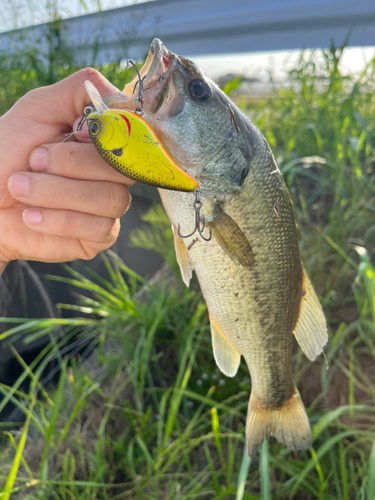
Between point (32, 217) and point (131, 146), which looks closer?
point (131, 146)

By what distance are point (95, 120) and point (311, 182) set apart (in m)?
2.00

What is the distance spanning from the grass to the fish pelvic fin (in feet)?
0.65

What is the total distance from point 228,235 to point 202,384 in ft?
3.84

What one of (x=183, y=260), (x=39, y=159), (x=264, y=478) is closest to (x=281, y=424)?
(x=264, y=478)

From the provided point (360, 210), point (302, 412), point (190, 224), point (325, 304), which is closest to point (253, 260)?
point (190, 224)

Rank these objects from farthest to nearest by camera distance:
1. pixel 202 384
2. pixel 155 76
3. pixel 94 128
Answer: pixel 202 384 < pixel 155 76 < pixel 94 128

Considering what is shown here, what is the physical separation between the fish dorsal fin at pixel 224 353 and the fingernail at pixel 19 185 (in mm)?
619

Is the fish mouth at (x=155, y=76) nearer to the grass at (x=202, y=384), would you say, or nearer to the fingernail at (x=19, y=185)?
the fingernail at (x=19, y=185)

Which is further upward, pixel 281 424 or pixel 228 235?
pixel 228 235

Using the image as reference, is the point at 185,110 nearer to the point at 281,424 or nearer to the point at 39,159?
the point at 39,159

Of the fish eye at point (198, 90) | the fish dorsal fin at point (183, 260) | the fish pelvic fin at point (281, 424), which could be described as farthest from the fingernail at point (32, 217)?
the fish pelvic fin at point (281, 424)

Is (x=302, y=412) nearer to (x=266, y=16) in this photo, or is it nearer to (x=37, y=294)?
(x=37, y=294)

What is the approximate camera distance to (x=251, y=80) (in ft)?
7.03

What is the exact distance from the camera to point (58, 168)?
802mm
